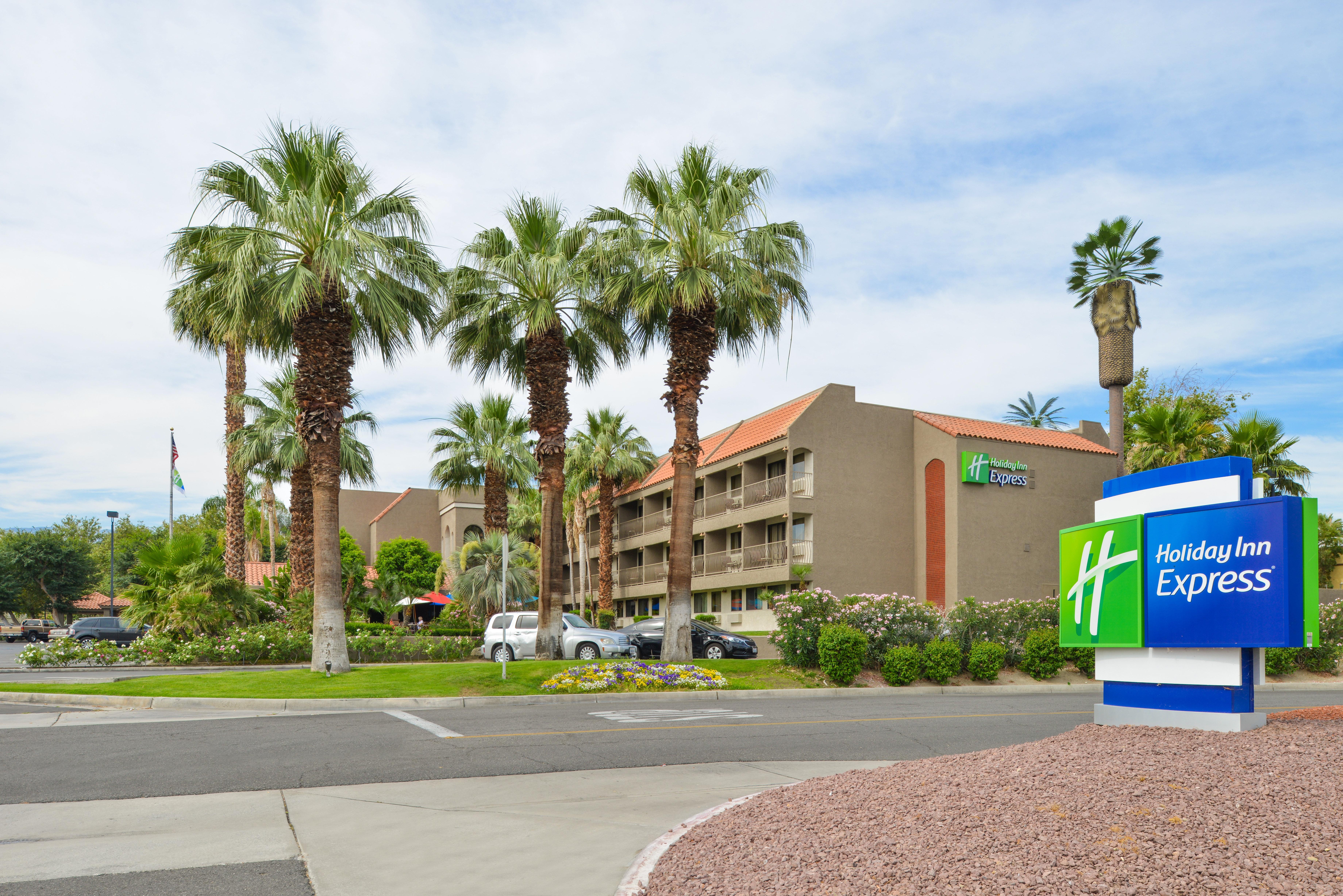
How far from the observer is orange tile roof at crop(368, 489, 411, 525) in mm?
66062

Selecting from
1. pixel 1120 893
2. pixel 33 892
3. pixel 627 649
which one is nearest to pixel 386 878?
pixel 33 892

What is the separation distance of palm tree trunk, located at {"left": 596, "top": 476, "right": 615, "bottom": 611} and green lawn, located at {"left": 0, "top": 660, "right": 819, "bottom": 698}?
80.6ft

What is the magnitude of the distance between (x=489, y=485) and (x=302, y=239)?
17740mm

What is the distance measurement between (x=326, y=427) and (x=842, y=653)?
1141 cm

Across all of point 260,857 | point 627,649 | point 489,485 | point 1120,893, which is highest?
point 489,485

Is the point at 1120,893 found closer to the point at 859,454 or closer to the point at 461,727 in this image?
the point at 461,727

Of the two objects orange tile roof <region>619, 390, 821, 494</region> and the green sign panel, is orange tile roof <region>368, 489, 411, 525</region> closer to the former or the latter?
orange tile roof <region>619, 390, 821, 494</region>

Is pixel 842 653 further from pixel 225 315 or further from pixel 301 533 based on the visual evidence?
pixel 301 533

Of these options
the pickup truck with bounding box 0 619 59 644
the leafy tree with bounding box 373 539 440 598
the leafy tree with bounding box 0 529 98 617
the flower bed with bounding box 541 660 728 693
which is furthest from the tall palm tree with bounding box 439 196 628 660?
the leafy tree with bounding box 0 529 98 617

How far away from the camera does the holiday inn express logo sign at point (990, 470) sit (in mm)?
36344

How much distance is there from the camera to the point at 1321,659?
25203 millimetres

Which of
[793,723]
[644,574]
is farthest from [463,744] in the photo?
[644,574]

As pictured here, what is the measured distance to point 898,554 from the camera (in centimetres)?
3819

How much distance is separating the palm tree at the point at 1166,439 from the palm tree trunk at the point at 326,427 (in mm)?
29848
